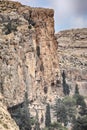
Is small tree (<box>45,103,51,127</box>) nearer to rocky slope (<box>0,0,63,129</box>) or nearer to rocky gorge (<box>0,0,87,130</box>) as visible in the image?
rocky gorge (<box>0,0,87,130</box>)

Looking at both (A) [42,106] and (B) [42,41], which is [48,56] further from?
(A) [42,106]

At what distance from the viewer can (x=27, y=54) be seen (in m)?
103

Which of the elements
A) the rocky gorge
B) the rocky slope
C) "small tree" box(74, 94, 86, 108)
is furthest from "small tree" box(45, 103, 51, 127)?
"small tree" box(74, 94, 86, 108)

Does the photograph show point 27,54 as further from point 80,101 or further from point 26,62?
point 80,101

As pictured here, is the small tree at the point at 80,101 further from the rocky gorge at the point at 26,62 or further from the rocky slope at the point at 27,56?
the rocky slope at the point at 27,56

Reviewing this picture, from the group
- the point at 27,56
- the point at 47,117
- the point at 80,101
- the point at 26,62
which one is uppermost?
the point at 27,56

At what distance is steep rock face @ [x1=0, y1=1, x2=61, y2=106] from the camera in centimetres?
9069

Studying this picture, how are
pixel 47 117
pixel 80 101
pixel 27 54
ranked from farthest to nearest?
pixel 80 101
pixel 47 117
pixel 27 54

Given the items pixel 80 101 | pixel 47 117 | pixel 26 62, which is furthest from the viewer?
pixel 80 101

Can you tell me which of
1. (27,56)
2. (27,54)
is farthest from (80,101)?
(27,54)

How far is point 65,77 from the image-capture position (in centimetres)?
17450

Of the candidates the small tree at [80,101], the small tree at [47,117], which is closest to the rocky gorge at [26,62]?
the small tree at [47,117]

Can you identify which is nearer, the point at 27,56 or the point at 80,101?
the point at 27,56

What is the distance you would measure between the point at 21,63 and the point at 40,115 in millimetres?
17785
